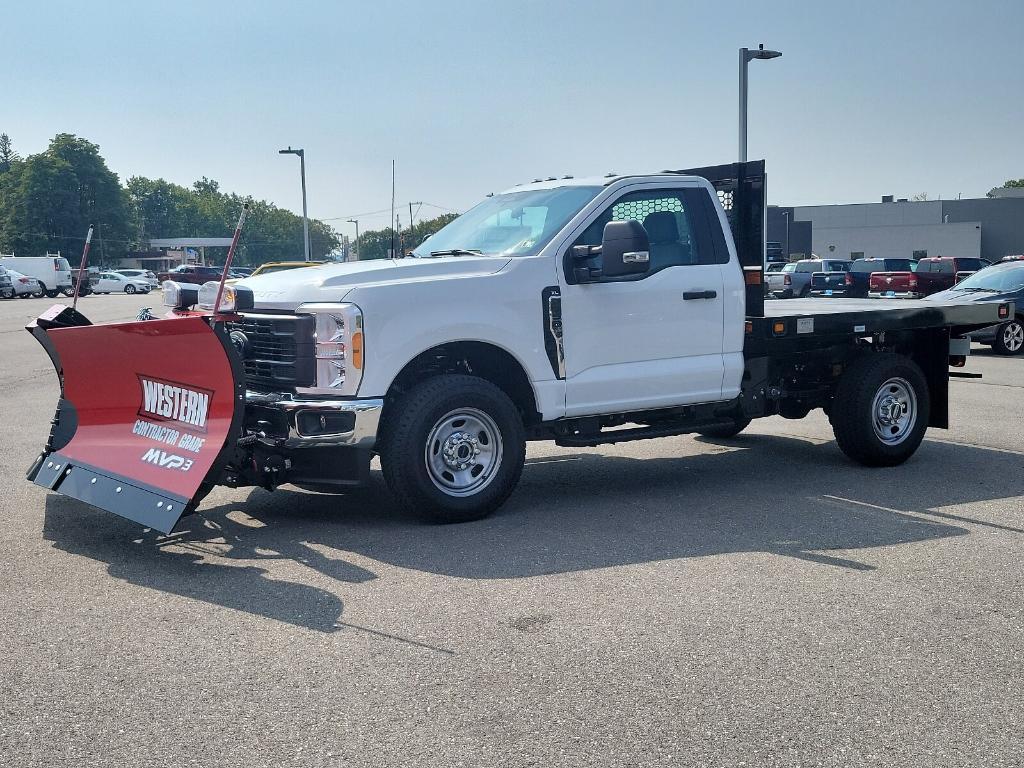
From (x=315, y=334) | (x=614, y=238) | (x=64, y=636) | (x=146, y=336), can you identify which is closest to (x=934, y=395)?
(x=614, y=238)

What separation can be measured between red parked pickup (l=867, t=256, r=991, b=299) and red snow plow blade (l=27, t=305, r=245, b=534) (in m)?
25.7

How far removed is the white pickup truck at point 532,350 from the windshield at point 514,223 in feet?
0.06

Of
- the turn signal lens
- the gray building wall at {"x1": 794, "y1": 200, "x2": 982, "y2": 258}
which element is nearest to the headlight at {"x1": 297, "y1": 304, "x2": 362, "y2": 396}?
the turn signal lens

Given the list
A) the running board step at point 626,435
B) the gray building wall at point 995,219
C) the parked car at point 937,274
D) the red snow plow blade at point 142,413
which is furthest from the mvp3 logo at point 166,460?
the gray building wall at point 995,219

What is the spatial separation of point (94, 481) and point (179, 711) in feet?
9.33

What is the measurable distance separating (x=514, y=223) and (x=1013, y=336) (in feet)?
49.4

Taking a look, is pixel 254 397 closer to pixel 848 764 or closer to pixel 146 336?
pixel 146 336

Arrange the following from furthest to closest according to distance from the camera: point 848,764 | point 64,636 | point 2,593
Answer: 1. point 2,593
2. point 64,636
3. point 848,764

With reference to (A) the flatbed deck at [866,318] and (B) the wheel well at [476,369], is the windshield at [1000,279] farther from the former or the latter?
(B) the wheel well at [476,369]

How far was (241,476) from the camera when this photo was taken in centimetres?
672

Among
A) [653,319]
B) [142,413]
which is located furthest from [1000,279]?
[142,413]

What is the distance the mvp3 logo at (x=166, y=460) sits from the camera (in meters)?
6.28

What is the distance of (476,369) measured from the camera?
7504 millimetres

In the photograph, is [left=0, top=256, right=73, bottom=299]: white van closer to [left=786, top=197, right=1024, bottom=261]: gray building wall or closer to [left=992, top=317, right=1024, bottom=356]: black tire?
[left=992, top=317, right=1024, bottom=356]: black tire
